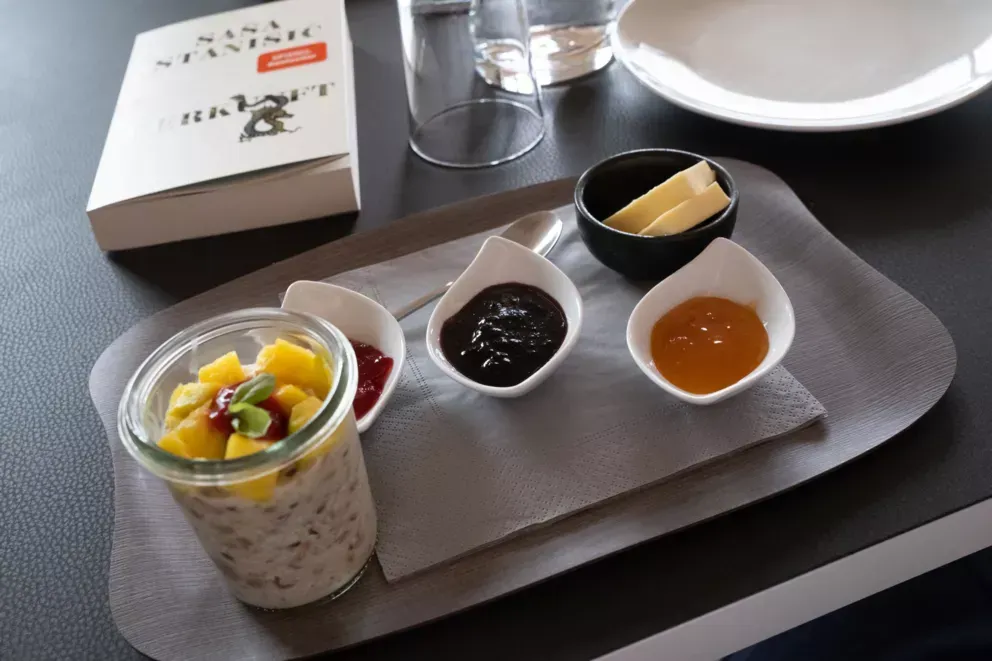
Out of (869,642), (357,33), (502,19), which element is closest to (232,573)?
(869,642)

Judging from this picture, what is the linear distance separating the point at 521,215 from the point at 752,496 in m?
0.45

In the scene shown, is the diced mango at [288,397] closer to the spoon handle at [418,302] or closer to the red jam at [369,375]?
the red jam at [369,375]

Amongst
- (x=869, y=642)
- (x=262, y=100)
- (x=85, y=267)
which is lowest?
(x=869, y=642)

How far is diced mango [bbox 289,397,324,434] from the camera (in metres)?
0.57

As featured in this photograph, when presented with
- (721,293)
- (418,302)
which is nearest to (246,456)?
(418,302)

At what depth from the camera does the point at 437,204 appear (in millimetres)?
1033

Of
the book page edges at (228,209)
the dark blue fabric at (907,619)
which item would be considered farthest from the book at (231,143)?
the dark blue fabric at (907,619)

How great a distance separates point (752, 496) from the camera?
26.1 inches

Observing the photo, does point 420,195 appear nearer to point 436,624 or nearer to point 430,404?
point 430,404

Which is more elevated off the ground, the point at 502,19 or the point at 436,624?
the point at 502,19

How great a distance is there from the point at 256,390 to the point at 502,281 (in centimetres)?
34

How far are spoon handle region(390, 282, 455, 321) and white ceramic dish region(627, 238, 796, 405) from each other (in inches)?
8.0

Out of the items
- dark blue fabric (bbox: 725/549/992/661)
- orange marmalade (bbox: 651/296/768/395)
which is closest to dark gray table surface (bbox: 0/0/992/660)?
orange marmalade (bbox: 651/296/768/395)

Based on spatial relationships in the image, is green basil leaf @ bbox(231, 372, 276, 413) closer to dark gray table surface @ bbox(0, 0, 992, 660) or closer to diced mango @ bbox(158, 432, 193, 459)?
diced mango @ bbox(158, 432, 193, 459)
